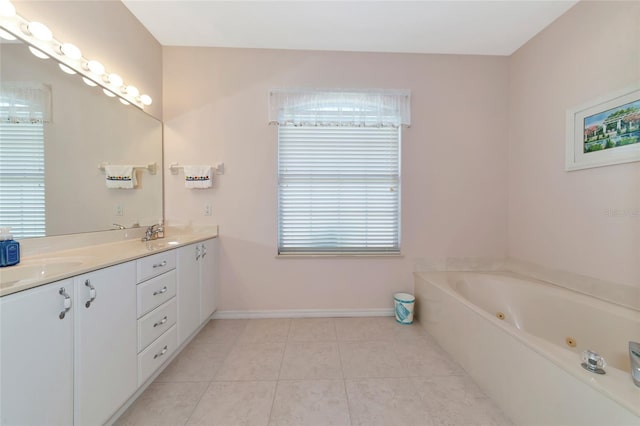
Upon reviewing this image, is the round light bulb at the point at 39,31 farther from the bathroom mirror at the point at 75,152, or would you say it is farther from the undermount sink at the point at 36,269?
the undermount sink at the point at 36,269

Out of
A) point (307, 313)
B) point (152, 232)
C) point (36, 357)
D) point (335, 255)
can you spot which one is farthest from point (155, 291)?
point (335, 255)

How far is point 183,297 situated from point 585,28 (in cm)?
350

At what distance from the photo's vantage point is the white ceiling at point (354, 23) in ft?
5.66

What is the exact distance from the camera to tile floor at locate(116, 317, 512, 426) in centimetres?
121

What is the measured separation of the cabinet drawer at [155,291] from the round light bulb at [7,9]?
57.7 inches

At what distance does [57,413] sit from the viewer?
0.87m

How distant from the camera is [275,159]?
222cm

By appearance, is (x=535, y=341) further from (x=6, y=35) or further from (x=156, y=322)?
(x=6, y=35)

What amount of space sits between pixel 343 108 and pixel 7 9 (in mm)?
2074

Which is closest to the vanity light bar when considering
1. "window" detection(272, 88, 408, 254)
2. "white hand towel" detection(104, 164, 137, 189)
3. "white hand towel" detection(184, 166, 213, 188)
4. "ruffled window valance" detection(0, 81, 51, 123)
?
"ruffled window valance" detection(0, 81, 51, 123)

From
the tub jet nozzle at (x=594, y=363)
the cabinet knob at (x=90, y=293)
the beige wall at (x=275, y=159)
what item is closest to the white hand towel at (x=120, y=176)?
the beige wall at (x=275, y=159)

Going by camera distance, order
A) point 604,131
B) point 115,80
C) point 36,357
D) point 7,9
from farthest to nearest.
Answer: point 115,80
point 604,131
point 7,9
point 36,357

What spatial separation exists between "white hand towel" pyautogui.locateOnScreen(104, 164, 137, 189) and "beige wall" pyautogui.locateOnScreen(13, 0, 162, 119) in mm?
630

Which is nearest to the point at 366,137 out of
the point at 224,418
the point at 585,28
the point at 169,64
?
the point at 585,28
